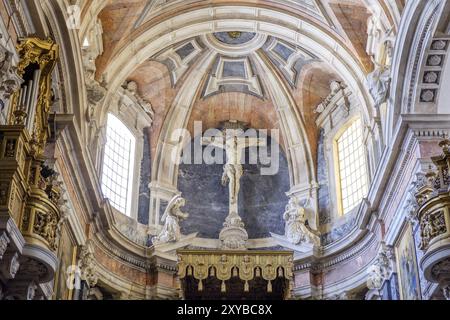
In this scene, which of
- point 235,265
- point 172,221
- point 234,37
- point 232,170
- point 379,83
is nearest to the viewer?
point 379,83

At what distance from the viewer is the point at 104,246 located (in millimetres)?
17125

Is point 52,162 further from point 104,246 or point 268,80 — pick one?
point 268,80

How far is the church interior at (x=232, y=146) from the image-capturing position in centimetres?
1205

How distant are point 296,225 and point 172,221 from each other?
2838mm

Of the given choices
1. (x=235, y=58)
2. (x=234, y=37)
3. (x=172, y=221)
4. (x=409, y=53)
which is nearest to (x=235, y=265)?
(x=172, y=221)

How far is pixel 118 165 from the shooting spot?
18.8m

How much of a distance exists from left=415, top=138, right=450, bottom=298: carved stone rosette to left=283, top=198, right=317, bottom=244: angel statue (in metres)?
6.94

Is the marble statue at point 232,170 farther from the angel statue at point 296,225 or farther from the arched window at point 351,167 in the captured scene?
the arched window at point 351,167

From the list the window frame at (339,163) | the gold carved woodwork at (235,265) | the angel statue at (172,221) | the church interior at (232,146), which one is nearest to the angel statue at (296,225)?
the church interior at (232,146)

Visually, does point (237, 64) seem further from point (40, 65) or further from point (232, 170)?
point (40, 65)

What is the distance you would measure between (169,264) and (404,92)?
265 inches

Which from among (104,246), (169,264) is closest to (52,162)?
(104,246)

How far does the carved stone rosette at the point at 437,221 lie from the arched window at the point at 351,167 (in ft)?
21.4

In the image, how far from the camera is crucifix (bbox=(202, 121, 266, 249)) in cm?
1945
